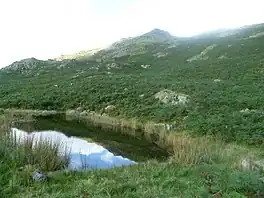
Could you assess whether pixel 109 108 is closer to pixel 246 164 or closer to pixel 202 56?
pixel 246 164

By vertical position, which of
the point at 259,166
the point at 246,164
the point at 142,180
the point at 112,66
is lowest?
the point at 112,66

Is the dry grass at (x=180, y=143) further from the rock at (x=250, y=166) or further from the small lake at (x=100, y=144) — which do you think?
the small lake at (x=100, y=144)

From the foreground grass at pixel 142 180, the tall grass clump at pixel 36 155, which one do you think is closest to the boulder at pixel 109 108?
the tall grass clump at pixel 36 155

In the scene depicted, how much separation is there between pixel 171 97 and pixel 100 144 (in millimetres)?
11301

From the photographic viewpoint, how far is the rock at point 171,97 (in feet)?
101

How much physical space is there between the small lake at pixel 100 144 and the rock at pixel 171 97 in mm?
6448

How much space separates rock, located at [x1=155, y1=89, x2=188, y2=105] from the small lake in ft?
21.2

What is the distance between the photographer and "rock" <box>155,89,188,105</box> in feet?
101

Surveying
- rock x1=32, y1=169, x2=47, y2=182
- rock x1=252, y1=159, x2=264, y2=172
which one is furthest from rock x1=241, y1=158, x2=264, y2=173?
rock x1=32, y1=169, x2=47, y2=182

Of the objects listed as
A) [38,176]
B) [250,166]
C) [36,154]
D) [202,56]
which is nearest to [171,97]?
[250,166]

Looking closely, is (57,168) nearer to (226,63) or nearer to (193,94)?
(193,94)

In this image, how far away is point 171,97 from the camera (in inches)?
1272

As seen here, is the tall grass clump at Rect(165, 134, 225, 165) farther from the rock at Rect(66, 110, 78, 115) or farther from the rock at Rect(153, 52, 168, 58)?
the rock at Rect(153, 52, 168, 58)

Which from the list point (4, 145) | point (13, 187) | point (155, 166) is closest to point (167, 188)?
point (155, 166)
